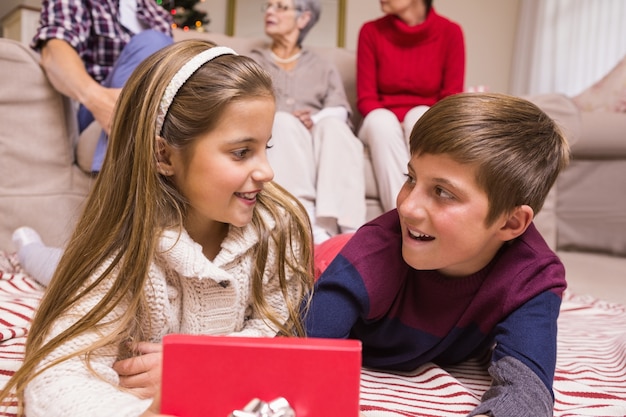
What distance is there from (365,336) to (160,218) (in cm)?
35

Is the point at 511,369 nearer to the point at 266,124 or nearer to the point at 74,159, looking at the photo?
the point at 266,124

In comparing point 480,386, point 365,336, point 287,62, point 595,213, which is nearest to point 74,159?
point 287,62

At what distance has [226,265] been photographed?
2.71ft

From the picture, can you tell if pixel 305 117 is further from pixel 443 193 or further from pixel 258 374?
pixel 258 374

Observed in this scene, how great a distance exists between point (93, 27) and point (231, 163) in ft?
3.71

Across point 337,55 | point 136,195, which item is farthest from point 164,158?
point 337,55

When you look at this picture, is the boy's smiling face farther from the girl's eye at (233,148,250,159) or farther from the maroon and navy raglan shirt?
the girl's eye at (233,148,250,159)

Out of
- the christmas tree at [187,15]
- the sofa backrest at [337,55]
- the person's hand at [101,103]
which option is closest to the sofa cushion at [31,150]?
the person's hand at [101,103]

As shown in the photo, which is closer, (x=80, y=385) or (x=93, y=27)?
(x=80, y=385)

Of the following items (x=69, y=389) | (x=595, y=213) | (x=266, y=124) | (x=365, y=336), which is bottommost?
(x=595, y=213)

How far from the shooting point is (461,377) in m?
0.93

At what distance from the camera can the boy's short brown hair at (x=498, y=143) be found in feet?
2.48

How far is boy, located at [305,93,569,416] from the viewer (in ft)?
2.47

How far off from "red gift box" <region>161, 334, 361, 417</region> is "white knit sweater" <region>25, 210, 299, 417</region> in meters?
0.11
